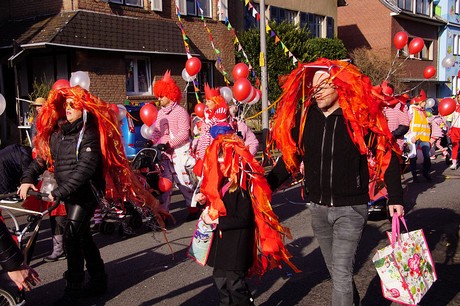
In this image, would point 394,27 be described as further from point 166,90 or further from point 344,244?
point 344,244

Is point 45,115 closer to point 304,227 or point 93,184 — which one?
point 93,184

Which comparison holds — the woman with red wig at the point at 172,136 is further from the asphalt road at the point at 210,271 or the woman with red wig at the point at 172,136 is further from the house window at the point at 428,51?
the house window at the point at 428,51

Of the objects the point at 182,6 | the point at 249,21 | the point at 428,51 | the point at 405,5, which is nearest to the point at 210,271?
the point at 182,6

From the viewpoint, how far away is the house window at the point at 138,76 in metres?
17.4

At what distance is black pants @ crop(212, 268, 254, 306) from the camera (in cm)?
346

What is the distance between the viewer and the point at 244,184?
3.48 meters

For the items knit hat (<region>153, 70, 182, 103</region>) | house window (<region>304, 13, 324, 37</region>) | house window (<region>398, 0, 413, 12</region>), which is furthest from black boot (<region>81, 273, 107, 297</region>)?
house window (<region>398, 0, 413, 12</region>)

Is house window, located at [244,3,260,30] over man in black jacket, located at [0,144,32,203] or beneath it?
over

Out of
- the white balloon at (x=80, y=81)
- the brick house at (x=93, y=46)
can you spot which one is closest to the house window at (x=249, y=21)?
the brick house at (x=93, y=46)

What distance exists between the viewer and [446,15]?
38.6 meters

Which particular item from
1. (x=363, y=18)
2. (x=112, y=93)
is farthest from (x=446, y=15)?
(x=112, y=93)

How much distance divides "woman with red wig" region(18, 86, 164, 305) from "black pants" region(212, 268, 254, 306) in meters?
1.42

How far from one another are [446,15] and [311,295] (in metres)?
39.2

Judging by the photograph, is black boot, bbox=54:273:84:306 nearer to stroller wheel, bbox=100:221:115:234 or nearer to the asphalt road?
the asphalt road
